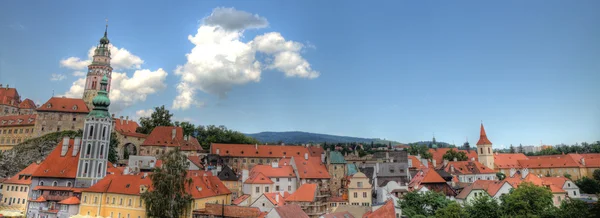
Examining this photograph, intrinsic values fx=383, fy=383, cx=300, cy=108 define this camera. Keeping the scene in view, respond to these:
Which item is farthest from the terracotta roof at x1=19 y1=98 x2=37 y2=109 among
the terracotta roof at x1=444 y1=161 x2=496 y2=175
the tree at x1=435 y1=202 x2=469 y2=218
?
the terracotta roof at x1=444 y1=161 x2=496 y2=175

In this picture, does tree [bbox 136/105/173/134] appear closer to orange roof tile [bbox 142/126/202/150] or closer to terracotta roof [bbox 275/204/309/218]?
orange roof tile [bbox 142/126/202/150]

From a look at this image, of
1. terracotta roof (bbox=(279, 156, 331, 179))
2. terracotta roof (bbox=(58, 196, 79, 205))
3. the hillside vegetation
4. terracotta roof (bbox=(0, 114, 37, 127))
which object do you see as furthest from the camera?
terracotta roof (bbox=(0, 114, 37, 127))

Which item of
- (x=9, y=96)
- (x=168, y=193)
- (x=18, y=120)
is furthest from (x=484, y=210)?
(x=9, y=96)

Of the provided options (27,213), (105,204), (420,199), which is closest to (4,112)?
(27,213)

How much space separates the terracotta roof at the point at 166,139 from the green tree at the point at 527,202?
5374cm

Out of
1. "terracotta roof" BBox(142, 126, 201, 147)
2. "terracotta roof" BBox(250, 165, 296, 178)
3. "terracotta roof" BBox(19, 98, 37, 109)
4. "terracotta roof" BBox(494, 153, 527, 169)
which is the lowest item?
"terracotta roof" BBox(250, 165, 296, 178)

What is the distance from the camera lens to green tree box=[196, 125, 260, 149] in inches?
3442

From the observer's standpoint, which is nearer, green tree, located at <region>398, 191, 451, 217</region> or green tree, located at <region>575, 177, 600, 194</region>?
green tree, located at <region>398, 191, 451, 217</region>

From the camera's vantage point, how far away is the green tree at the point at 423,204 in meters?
39.9

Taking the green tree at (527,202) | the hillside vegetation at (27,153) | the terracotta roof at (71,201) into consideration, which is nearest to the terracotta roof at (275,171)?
the terracotta roof at (71,201)

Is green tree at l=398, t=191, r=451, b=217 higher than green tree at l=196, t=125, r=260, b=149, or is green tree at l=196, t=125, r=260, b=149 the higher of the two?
green tree at l=196, t=125, r=260, b=149

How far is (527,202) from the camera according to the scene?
34469 mm

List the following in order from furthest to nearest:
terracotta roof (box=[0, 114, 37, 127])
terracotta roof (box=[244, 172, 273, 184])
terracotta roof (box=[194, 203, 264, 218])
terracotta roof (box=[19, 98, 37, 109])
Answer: terracotta roof (box=[19, 98, 37, 109])
terracotta roof (box=[0, 114, 37, 127])
terracotta roof (box=[244, 172, 273, 184])
terracotta roof (box=[194, 203, 264, 218])

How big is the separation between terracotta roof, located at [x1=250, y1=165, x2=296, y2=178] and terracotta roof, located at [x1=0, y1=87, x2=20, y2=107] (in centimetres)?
6289
